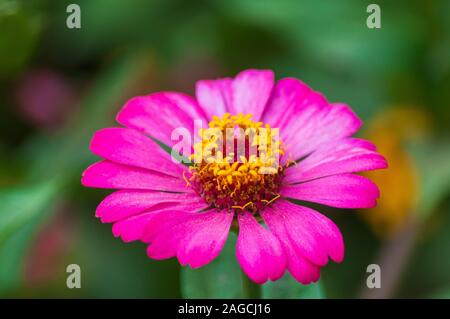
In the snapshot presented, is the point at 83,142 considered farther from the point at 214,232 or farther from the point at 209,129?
the point at 214,232

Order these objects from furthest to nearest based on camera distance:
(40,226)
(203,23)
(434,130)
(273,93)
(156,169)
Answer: (203,23), (434,130), (40,226), (273,93), (156,169)

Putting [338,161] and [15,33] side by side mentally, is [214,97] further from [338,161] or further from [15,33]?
[15,33]

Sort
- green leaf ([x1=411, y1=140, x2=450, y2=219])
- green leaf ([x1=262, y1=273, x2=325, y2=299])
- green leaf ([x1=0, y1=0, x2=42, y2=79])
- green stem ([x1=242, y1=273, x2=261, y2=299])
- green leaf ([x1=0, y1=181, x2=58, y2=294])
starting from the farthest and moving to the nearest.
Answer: green leaf ([x1=411, y1=140, x2=450, y2=219]) → green leaf ([x1=0, y1=0, x2=42, y2=79]) → green leaf ([x1=0, y1=181, x2=58, y2=294]) → green leaf ([x1=262, y1=273, x2=325, y2=299]) → green stem ([x1=242, y1=273, x2=261, y2=299])

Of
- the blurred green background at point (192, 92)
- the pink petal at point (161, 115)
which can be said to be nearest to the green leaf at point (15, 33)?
the blurred green background at point (192, 92)

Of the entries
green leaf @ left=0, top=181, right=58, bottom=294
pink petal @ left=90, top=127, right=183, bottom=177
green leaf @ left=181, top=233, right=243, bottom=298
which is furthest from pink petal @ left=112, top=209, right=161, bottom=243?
green leaf @ left=0, top=181, right=58, bottom=294

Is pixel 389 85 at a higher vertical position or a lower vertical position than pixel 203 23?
lower

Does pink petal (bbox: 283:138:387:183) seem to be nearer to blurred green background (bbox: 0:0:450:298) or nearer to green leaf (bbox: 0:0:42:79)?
blurred green background (bbox: 0:0:450:298)
